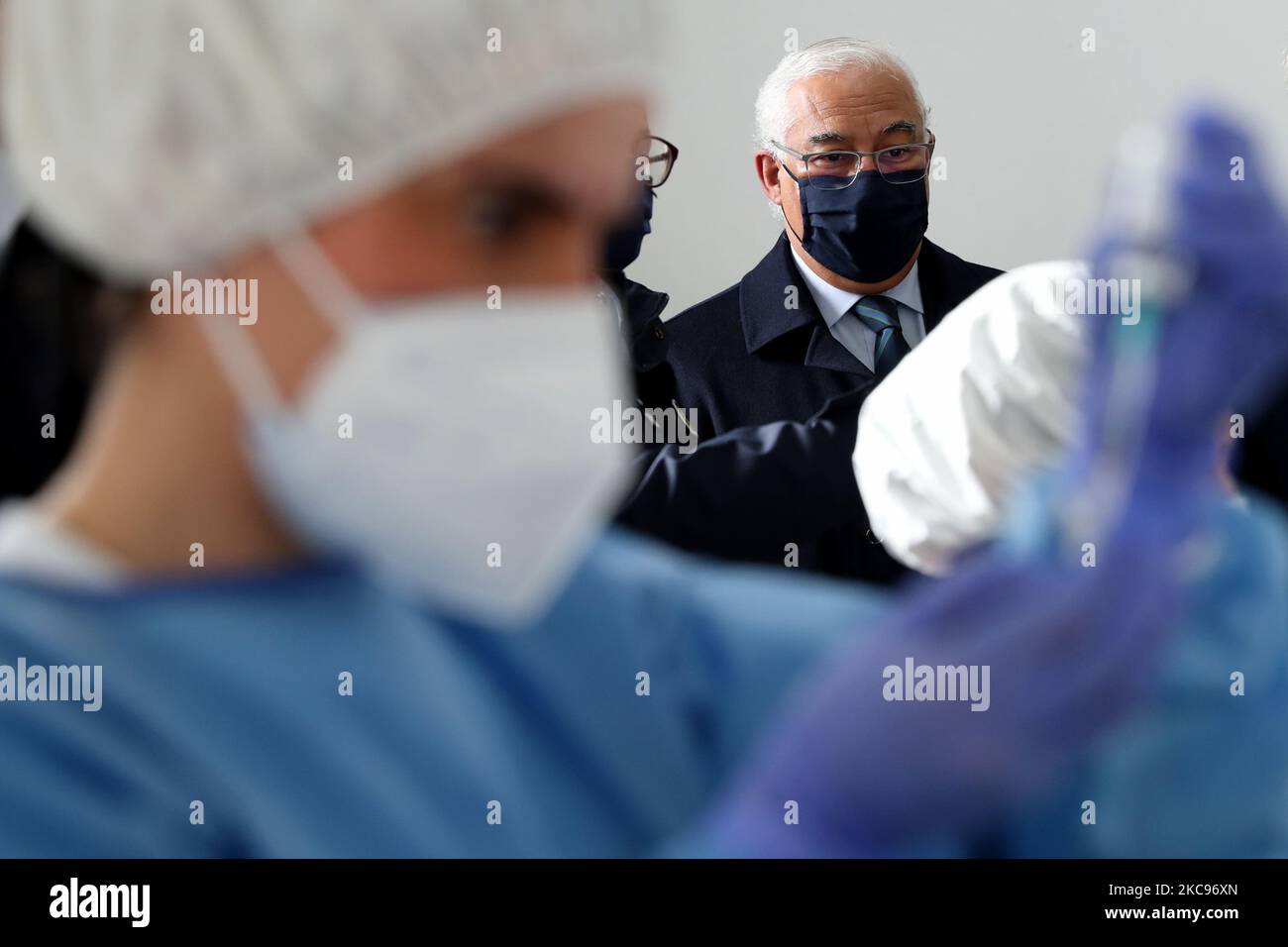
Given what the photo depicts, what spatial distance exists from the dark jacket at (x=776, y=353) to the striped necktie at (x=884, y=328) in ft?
0.10

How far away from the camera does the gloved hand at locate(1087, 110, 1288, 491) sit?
0.61 meters

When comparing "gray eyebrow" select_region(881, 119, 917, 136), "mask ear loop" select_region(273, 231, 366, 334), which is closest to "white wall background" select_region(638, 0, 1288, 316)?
"gray eyebrow" select_region(881, 119, 917, 136)

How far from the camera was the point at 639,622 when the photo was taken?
0.79 m

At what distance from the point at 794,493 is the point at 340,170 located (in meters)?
0.83

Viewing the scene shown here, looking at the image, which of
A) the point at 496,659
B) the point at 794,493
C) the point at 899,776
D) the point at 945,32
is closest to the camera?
the point at 899,776

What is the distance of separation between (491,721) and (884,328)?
1367 millimetres

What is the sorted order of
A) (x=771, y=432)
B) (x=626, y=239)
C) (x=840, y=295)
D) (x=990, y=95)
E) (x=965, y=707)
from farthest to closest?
1. (x=990, y=95)
2. (x=840, y=295)
3. (x=626, y=239)
4. (x=771, y=432)
5. (x=965, y=707)

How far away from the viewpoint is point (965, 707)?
59 centimetres

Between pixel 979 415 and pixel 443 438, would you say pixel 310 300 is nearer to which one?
pixel 443 438

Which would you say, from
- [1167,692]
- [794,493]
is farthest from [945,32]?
[1167,692]

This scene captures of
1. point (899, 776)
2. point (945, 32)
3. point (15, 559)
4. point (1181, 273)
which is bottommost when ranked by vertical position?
point (899, 776)

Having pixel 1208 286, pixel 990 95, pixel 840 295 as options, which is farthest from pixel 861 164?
pixel 1208 286

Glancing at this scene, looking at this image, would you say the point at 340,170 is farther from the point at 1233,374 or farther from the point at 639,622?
the point at 1233,374

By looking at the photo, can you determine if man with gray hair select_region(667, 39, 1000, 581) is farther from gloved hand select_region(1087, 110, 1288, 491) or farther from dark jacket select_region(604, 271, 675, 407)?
gloved hand select_region(1087, 110, 1288, 491)
